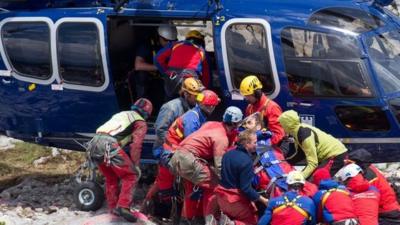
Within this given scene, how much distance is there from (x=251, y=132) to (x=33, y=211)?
379cm

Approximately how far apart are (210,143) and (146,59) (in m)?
2.37

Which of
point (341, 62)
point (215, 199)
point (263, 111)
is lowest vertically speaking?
point (215, 199)

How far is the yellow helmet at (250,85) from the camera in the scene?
9648mm

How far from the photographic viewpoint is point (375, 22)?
396 inches

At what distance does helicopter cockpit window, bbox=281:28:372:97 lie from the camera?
9.60m

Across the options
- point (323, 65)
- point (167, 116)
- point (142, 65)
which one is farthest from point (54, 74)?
point (323, 65)

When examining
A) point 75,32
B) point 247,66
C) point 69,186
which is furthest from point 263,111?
point 69,186

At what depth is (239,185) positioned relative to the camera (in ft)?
28.7

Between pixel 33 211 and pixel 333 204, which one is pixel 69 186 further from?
pixel 333 204

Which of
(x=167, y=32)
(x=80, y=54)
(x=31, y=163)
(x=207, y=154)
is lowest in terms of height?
(x=31, y=163)

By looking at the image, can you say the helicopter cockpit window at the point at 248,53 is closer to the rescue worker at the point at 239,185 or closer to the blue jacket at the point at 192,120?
the blue jacket at the point at 192,120

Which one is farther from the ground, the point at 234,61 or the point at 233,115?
the point at 234,61

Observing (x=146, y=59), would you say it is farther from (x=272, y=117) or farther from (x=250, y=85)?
(x=272, y=117)

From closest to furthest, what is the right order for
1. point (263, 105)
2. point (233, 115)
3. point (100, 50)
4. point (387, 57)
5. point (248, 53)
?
point (233, 115) < point (263, 105) < point (387, 57) < point (248, 53) < point (100, 50)
